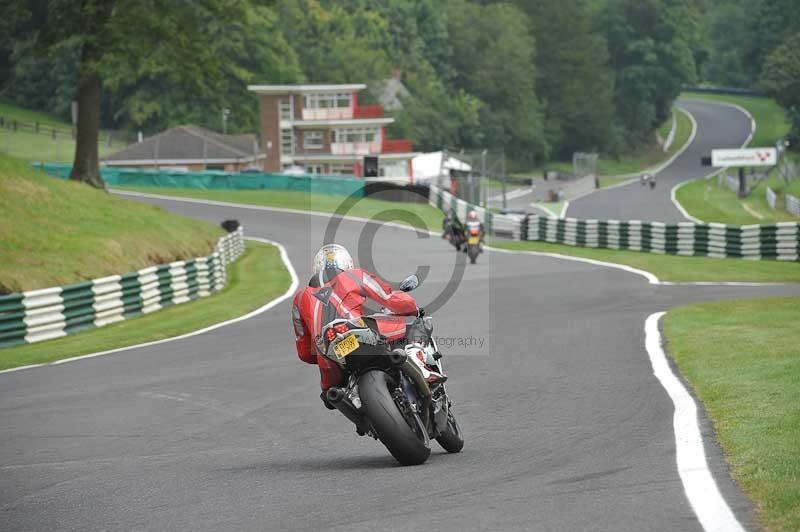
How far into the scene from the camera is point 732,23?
6186 inches

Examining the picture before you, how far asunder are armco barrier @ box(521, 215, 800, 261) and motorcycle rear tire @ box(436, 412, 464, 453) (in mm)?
24359

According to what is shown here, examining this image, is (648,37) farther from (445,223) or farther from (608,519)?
(608,519)

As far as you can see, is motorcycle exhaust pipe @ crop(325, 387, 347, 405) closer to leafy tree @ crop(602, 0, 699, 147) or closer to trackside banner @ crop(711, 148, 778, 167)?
trackside banner @ crop(711, 148, 778, 167)

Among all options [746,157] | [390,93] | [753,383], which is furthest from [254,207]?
[390,93]

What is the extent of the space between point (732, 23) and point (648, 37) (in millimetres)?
24930

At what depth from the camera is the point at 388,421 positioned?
8031 mm

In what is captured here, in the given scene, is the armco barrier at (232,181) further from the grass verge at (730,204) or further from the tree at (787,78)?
the tree at (787,78)

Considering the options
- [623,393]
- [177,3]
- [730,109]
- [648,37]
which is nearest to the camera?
[623,393]

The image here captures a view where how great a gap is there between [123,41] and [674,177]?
7940 cm

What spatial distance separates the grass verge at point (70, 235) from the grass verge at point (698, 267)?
11682 millimetres

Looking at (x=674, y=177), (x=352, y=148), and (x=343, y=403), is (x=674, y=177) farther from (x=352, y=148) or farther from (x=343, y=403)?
(x=343, y=403)

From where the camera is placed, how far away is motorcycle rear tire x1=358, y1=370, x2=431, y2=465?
8039 millimetres

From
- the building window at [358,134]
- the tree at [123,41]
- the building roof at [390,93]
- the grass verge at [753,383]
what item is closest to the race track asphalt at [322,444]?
the grass verge at [753,383]

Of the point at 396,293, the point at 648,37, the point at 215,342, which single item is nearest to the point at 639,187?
the point at 648,37
